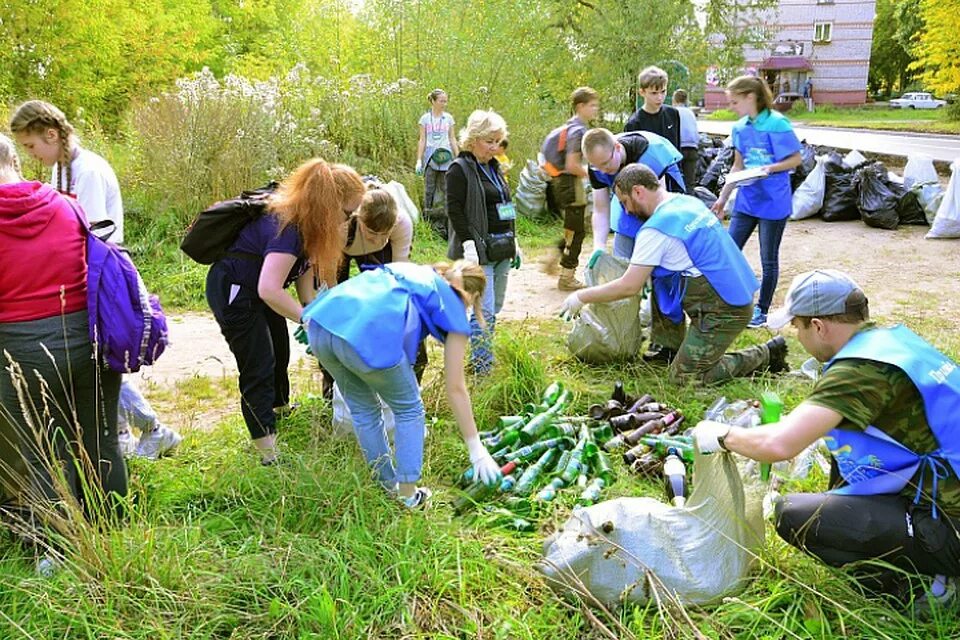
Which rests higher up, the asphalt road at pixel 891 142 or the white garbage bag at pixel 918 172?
the white garbage bag at pixel 918 172

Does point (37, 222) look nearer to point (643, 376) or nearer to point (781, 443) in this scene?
point (781, 443)

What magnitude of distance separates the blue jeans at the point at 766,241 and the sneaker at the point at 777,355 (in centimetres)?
88

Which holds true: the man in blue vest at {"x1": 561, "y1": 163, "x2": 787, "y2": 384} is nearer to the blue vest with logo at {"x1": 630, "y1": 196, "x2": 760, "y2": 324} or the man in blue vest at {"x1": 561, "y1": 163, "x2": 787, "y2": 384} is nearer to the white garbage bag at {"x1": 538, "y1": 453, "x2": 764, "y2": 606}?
the blue vest with logo at {"x1": 630, "y1": 196, "x2": 760, "y2": 324}

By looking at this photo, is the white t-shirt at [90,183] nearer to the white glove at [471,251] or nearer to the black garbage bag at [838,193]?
the white glove at [471,251]

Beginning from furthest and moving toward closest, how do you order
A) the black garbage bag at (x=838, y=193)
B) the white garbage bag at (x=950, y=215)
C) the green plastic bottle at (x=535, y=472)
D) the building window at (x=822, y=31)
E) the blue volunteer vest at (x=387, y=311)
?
the building window at (x=822, y=31), the black garbage bag at (x=838, y=193), the white garbage bag at (x=950, y=215), the green plastic bottle at (x=535, y=472), the blue volunteer vest at (x=387, y=311)

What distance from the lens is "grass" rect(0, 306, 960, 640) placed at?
7.49 ft

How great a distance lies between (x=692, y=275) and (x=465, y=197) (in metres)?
1.30

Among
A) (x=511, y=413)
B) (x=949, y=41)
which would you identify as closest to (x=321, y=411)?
(x=511, y=413)

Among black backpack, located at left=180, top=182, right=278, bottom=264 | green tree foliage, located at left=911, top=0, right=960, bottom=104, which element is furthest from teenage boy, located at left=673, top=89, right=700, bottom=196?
green tree foliage, located at left=911, top=0, right=960, bottom=104

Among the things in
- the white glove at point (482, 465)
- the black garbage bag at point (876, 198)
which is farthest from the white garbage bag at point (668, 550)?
the black garbage bag at point (876, 198)

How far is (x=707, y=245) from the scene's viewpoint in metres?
4.14

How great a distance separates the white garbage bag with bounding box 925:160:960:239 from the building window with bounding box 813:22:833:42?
1728 inches

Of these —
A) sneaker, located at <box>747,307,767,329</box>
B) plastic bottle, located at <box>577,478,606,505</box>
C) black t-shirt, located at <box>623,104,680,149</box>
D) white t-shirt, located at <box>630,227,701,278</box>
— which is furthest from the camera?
black t-shirt, located at <box>623,104,680,149</box>

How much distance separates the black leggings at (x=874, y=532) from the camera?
2.27m
